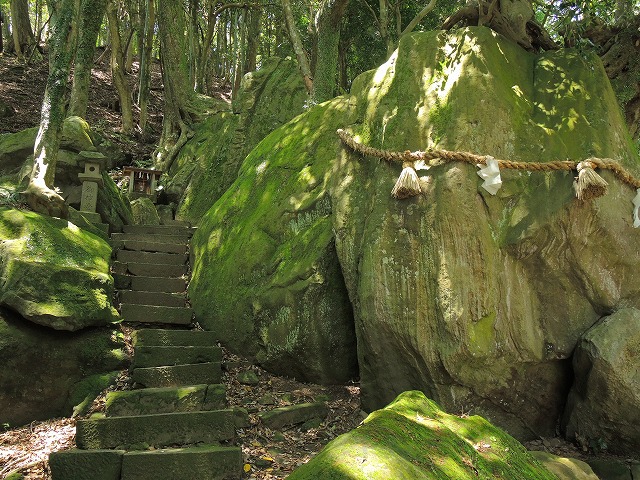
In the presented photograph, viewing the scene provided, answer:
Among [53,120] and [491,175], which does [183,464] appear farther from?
[53,120]

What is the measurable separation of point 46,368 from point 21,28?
18.9 m

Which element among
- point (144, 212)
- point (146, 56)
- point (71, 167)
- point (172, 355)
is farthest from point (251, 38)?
point (172, 355)

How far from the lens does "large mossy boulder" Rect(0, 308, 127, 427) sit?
188 inches

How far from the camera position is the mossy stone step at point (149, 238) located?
7622 mm

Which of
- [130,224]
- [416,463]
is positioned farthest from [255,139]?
[416,463]

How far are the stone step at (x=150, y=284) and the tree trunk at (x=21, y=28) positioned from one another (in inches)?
643

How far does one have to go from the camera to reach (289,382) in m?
5.50

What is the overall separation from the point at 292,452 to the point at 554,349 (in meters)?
2.35

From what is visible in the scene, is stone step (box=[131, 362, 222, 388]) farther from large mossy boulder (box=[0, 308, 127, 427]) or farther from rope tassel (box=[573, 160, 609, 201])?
rope tassel (box=[573, 160, 609, 201])

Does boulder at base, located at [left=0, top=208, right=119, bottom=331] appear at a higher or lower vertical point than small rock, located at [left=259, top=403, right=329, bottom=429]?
higher

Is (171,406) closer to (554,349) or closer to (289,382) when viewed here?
(289,382)

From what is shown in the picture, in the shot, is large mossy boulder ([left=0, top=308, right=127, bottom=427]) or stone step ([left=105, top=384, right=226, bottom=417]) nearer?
stone step ([left=105, top=384, right=226, bottom=417])

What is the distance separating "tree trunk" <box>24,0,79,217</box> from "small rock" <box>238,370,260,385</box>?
2.95m

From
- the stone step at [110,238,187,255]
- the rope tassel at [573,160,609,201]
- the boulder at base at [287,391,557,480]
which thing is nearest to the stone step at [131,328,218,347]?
the stone step at [110,238,187,255]
